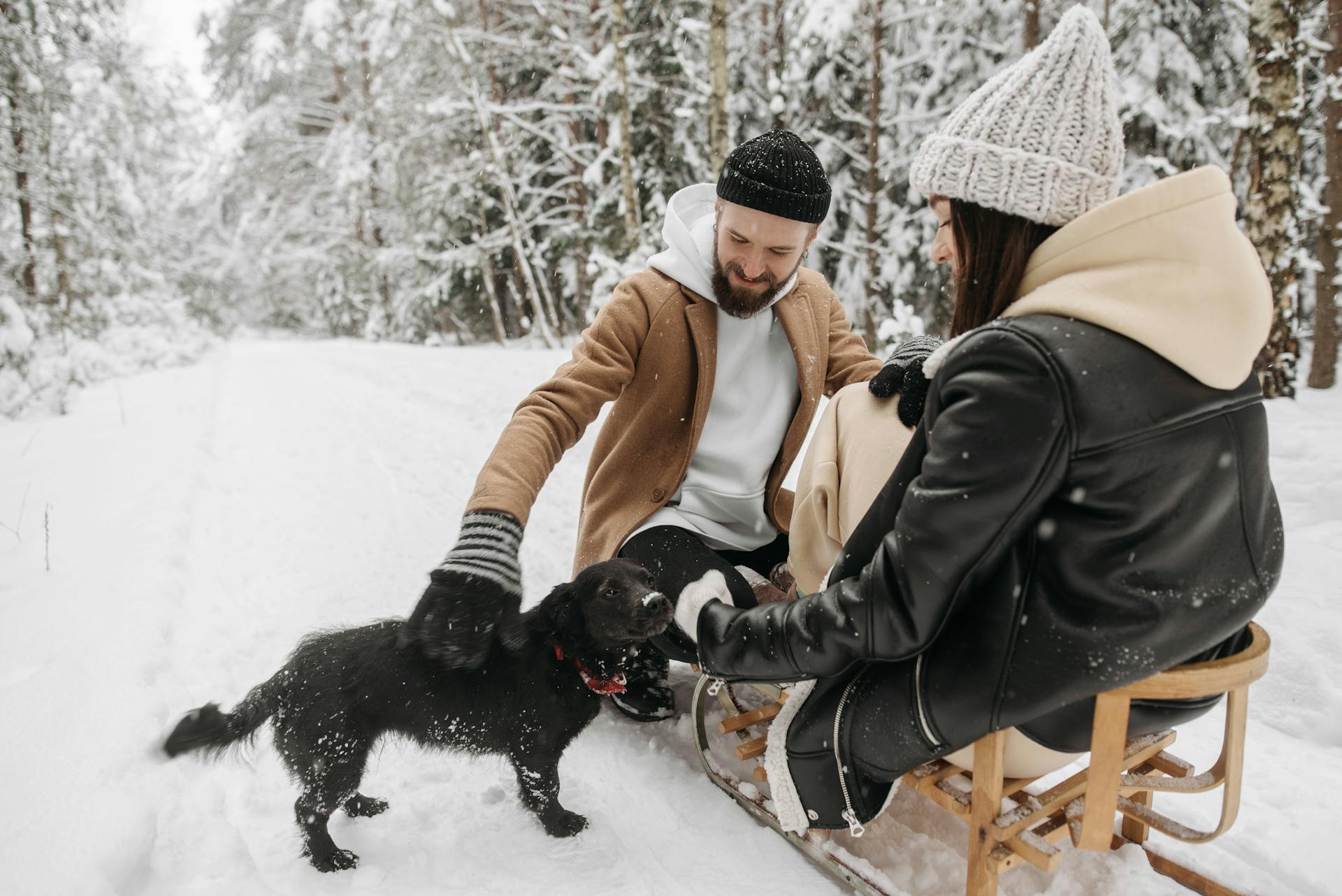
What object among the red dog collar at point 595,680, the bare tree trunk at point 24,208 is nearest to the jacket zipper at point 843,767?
the red dog collar at point 595,680

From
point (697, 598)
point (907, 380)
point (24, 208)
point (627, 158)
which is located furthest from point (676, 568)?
point (24, 208)

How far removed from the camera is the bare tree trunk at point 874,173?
9789 mm

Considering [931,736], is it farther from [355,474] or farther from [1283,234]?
[1283,234]

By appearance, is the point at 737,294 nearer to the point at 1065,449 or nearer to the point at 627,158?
the point at 1065,449

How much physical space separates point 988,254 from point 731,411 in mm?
1476

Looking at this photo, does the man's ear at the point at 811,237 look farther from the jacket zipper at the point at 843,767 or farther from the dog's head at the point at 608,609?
the jacket zipper at the point at 843,767

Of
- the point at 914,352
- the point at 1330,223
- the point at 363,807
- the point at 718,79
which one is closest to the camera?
the point at 914,352

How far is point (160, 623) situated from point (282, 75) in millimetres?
26216

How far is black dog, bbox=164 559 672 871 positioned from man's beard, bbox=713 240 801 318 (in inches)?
43.0

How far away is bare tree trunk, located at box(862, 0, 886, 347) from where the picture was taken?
979cm

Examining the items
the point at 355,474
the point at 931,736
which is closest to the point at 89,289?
the point at 355,474

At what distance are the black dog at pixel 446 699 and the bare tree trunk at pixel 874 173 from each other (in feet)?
29.9

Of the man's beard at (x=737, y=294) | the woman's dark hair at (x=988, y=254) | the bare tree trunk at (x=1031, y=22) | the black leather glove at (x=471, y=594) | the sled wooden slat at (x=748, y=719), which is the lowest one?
the sled wooden slat at (x=748, y=719)

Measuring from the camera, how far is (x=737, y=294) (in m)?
2.75
